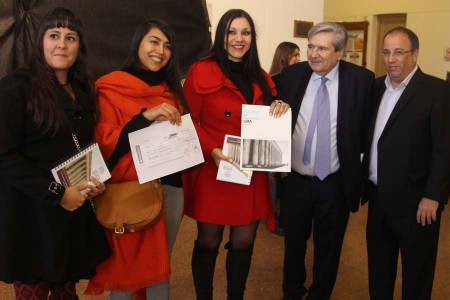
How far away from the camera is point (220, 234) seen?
2242 mm

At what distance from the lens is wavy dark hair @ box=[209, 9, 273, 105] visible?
6.71 ft

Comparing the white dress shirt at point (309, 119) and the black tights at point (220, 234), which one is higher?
the white dress shirt at point (309, 119)

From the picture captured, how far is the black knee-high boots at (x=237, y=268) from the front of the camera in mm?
2258

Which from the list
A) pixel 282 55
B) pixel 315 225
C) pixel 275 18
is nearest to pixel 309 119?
pixel 315 225

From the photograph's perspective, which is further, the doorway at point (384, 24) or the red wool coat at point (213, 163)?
the doorway at point (384, 24)

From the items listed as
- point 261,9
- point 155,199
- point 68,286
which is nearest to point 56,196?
point 155,199

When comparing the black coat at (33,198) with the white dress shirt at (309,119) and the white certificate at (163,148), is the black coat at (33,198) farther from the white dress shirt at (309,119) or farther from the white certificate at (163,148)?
the white dress shirt at (309,119)

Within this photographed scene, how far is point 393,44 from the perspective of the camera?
2.09 m

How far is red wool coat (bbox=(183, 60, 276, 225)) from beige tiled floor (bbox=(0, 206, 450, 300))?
803 millimetres

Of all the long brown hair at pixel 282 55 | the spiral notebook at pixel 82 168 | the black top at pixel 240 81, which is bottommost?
the spiral notebook at pixel 82 168

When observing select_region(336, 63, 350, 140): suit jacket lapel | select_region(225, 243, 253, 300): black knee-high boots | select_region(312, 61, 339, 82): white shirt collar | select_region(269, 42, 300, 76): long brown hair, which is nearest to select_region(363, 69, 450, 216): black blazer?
select_region(336, 63, 350, 140): suit jacket lapel

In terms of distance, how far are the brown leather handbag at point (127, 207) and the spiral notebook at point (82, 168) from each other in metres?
0.11

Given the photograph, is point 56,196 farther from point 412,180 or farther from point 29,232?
point 412,180

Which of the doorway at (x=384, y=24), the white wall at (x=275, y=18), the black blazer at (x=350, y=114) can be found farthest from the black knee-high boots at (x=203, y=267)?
the doorway at (x=384, y=24)
